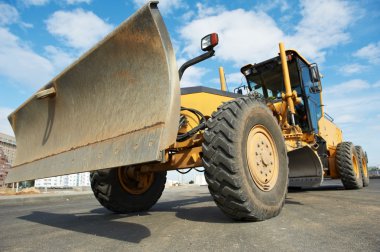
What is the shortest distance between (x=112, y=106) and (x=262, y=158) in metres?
1.58

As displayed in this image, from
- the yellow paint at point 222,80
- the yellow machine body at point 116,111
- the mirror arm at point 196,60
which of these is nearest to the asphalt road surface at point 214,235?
→ the yellow machine body at point 116,111

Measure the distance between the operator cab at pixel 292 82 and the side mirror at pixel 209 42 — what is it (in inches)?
141

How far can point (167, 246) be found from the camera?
2146 millimetres

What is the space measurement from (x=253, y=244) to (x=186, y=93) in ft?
7.89

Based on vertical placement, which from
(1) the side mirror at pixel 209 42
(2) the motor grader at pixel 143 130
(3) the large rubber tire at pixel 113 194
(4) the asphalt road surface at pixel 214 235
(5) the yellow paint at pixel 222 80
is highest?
(5) the yellow paint at pixel 222 80

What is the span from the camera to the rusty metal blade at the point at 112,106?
2.34m

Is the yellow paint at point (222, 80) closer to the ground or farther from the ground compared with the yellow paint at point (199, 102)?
farther from the ground

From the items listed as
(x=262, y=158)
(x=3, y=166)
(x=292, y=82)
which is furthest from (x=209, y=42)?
(x=3, y=166)

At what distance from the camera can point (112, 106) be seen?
285 centimetres

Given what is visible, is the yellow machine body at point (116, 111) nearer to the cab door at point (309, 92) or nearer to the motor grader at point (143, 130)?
the motor grader at point (143, 130)

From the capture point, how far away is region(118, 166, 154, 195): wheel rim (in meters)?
4.20

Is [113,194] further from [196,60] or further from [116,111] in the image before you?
[196,60]

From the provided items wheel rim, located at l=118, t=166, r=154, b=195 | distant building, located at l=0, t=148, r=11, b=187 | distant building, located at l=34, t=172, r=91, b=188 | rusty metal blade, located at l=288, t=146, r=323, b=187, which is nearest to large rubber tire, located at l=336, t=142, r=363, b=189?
rusty metal blade, located at l=288, t=146, r=323, b=187

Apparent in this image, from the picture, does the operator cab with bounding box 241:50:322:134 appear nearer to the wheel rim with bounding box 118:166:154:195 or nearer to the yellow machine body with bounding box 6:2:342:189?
the yellow machine body with bounding box 6:2:342:189
